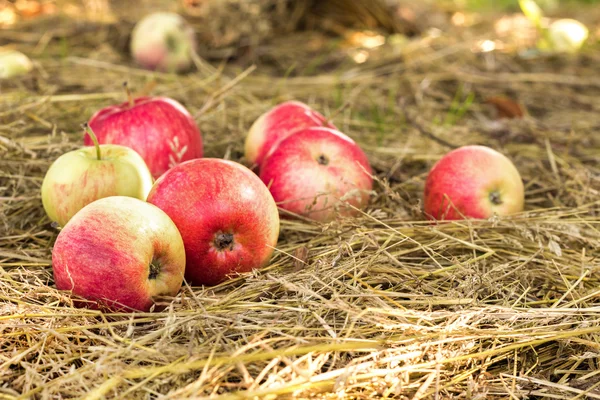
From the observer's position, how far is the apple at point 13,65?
13.1 ft

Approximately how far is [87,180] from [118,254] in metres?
0.43

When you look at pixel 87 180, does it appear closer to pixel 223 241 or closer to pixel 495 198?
pixel 223 241

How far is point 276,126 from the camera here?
2736 millimetres

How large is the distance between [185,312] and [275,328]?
0.84 ft

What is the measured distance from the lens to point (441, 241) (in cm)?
222

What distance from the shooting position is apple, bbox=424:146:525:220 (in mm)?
2449

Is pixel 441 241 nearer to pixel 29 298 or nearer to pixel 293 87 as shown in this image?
pixel 29 298

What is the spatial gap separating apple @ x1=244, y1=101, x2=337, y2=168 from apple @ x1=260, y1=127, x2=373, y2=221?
0.22 meters

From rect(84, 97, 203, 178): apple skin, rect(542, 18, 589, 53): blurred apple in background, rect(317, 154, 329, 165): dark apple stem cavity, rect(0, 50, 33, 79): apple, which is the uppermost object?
rect(84, 97, 203, 178): apple skin

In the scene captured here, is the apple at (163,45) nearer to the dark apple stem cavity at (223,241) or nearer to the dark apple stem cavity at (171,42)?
the dark apple stem cavity at (171,42)

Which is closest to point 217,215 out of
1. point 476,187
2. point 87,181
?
point 87,181

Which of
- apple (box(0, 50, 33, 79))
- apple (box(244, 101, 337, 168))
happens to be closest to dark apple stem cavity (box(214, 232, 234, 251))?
apple (box(244, 101, 337, 168))

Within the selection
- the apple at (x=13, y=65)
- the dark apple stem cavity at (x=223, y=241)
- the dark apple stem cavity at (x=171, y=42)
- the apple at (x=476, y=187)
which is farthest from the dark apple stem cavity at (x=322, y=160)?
the dark apple stem cavity at (x=171, y=42)

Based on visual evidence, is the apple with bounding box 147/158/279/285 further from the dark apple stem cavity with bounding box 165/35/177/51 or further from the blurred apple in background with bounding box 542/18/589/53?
the blurred apple in background with bounding box 542/18/589/53
